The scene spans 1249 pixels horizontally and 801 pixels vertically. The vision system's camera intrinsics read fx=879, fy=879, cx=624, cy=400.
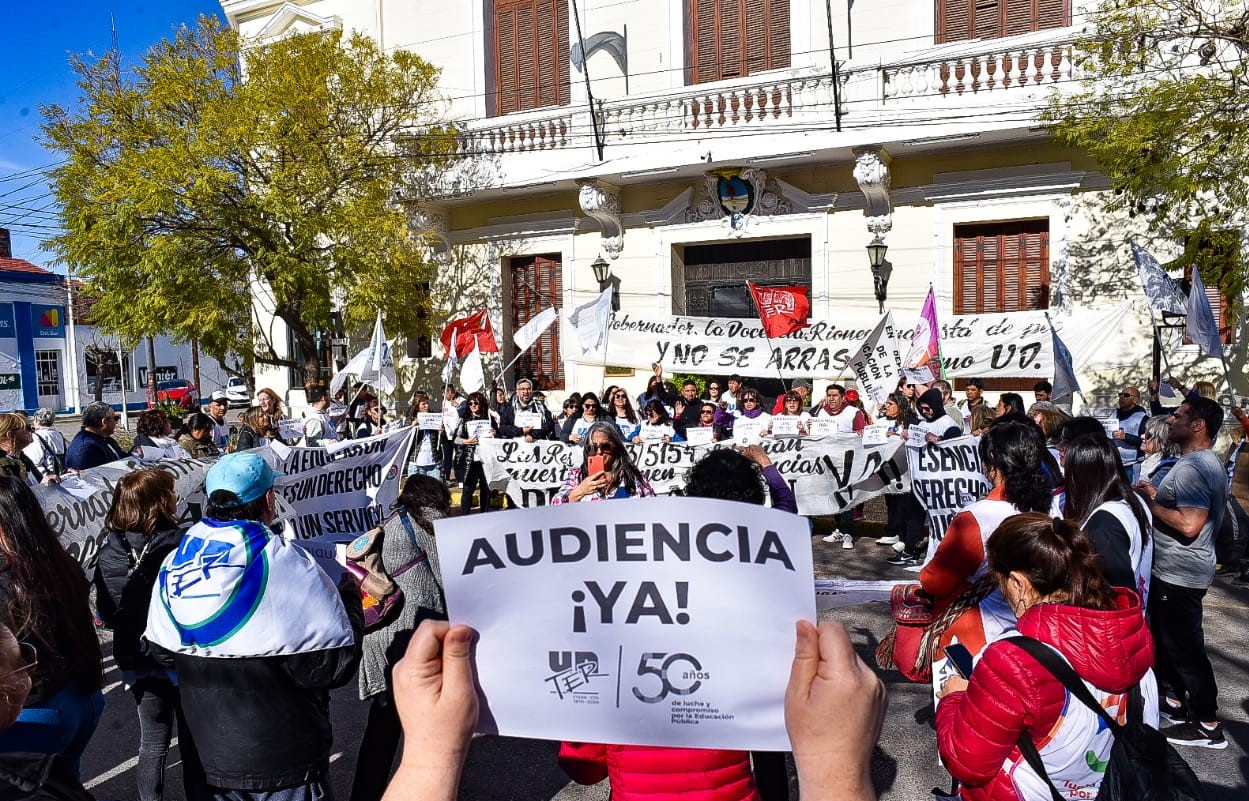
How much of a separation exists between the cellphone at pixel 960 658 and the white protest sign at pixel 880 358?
766cm

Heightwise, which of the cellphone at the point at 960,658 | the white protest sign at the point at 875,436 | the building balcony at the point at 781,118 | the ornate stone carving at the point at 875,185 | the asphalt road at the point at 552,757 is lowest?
the asphalt road at the point at 552,757

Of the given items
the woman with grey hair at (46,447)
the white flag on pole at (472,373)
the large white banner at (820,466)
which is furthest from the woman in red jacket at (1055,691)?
the white flag on pole at (472,373)

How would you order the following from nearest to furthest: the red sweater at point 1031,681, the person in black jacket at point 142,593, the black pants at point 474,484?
the red sweater at point 1031,681 → the person in black jacket at point 142,593 → the black pants at point 474,484

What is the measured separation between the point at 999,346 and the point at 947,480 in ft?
15.8

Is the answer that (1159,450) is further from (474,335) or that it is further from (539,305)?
(539,305)

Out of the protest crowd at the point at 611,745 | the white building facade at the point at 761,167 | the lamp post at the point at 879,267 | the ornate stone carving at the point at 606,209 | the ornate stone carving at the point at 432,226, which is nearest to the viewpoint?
the protest crowd at the point at 611,745

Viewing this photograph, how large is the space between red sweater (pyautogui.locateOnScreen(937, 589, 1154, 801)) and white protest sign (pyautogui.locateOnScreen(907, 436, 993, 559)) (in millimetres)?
3777

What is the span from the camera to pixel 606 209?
54.7 feet

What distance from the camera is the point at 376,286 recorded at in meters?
15.9

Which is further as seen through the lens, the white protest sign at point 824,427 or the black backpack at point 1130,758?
the white protest sign at point 824,427

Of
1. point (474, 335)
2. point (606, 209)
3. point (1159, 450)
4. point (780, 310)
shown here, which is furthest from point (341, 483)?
point (606, 209)

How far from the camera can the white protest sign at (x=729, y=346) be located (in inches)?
421

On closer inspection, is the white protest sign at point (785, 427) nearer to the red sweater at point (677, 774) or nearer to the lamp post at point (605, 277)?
the lamp post at point (605, 277)

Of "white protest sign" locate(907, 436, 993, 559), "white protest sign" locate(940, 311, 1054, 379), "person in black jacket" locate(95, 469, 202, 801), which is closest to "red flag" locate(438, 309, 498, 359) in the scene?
"white protest sign" locate(940, 311, 1054, 379)
